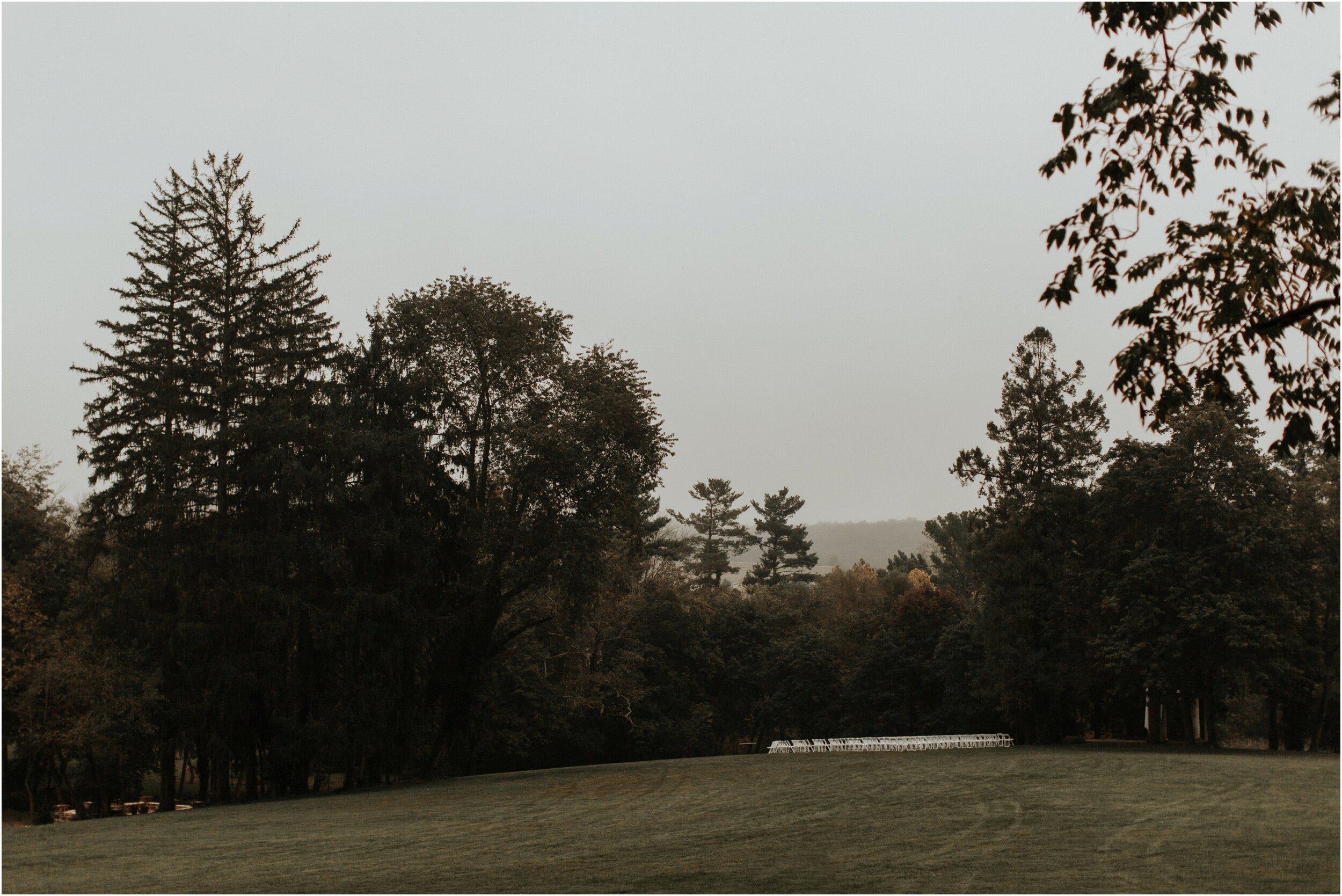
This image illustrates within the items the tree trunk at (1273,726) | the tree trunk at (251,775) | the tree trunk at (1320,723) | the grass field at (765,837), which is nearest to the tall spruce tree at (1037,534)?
the tree trunk at (1273,726)

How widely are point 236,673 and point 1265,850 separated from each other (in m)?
23.1

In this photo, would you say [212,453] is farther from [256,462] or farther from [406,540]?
[406,540]

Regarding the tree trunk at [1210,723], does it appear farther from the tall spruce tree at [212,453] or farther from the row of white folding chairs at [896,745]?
the tall spruce tree at [212,453]

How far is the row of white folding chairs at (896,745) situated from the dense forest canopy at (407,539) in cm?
193

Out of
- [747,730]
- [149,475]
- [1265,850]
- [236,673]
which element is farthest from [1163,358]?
[747,730]

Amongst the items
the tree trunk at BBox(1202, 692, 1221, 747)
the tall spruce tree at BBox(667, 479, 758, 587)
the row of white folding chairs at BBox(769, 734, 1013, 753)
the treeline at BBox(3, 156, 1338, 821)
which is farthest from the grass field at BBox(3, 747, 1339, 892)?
the tall spruce tree at BBox(667, 479, 758, 587)

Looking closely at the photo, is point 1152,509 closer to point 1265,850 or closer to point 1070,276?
point 1265,850

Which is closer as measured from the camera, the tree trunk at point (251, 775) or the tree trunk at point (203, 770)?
the tree trunk at point (203, 770)

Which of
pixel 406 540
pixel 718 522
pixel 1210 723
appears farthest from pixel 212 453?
pixel 718 522

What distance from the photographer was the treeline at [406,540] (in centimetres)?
2725

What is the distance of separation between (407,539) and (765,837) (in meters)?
17.6

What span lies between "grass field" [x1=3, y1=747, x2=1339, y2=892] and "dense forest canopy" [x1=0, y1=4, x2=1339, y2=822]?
454 centimetres

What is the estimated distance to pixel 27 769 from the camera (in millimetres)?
34188

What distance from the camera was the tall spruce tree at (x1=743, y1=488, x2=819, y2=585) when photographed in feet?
315
